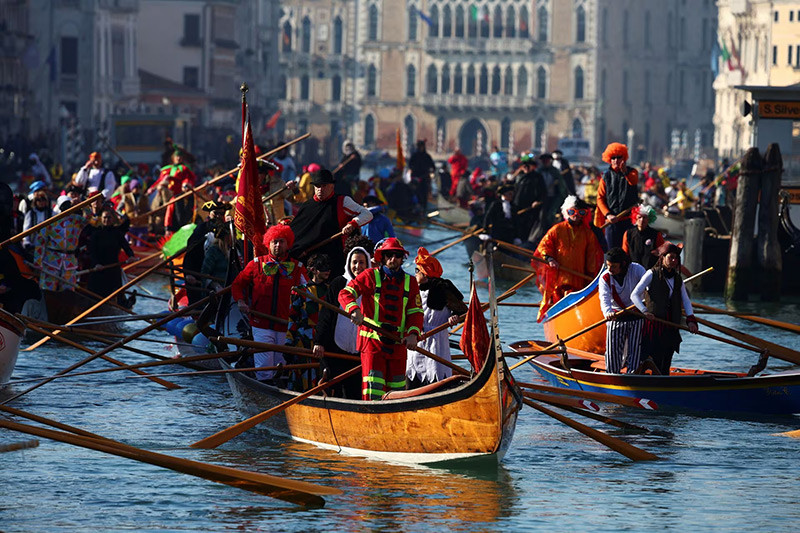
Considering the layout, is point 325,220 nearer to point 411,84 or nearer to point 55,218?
point 55,218

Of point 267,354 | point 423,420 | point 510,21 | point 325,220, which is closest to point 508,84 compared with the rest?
point 510,21

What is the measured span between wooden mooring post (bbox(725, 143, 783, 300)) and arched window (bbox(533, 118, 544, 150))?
94360 millimetres

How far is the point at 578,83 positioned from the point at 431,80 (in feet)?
32.3

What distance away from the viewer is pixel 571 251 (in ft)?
58.8

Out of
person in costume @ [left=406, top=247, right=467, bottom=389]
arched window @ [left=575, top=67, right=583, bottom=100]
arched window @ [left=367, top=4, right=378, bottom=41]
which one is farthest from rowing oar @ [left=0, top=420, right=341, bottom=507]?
arched window @ [left=367, top=4, right=378, bottom=41]

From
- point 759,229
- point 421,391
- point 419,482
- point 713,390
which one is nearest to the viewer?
point 421,391

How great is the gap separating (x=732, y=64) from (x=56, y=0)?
43.3 meters

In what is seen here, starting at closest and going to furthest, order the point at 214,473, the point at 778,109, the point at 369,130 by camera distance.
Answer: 1. the point at 214,473
2. the point at 778,109
3. the point at 369,130

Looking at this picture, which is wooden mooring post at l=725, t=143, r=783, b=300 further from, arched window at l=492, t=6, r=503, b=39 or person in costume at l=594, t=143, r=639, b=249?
arched window at l=492, t=6, r=503, b=39

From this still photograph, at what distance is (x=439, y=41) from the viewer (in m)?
121

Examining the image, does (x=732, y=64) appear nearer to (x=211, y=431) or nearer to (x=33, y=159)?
(x=33, y=159)

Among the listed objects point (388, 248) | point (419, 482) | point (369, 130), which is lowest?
point (369, 130)

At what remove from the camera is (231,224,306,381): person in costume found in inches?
A: 539

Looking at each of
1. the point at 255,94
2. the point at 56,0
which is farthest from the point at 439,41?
the point at 56,0
